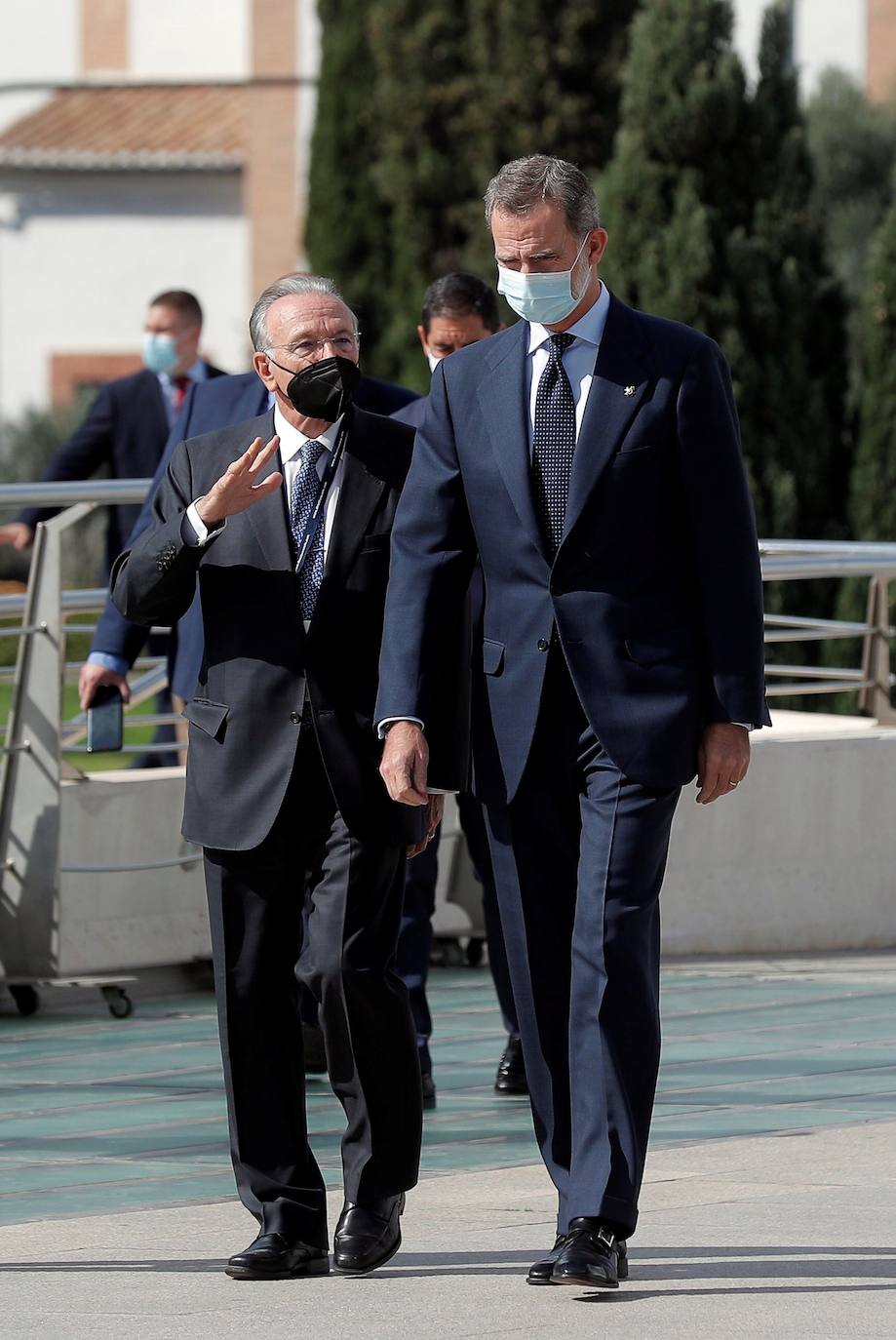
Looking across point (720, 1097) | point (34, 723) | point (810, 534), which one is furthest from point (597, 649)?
point (810, 534)

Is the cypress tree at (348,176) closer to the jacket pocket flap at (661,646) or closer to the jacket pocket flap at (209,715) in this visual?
the jacket pocket flap at (209,715)

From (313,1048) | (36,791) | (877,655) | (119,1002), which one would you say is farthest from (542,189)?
(877,655)

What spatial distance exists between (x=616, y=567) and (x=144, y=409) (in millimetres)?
5880

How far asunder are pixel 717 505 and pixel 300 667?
2.68ft

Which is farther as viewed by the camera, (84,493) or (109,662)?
(84,493)

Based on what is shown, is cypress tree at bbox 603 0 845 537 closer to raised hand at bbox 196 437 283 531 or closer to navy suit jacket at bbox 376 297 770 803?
navy suit jacket at bbox 376 297 770 803

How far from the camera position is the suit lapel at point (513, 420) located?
4945 mm

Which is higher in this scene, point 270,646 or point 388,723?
point 270,646

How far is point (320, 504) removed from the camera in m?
5.18

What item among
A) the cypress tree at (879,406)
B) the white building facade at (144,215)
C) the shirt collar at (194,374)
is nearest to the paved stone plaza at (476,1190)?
the shirt collar at (194,374)

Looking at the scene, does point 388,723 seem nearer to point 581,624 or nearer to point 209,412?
point 581,624

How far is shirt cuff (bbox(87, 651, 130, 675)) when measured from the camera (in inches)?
240

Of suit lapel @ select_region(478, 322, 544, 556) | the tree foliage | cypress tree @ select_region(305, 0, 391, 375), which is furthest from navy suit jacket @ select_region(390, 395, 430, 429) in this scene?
cypress tree @ select_region(305, 0, 391, 375)

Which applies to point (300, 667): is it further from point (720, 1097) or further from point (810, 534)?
point (810, 534)
